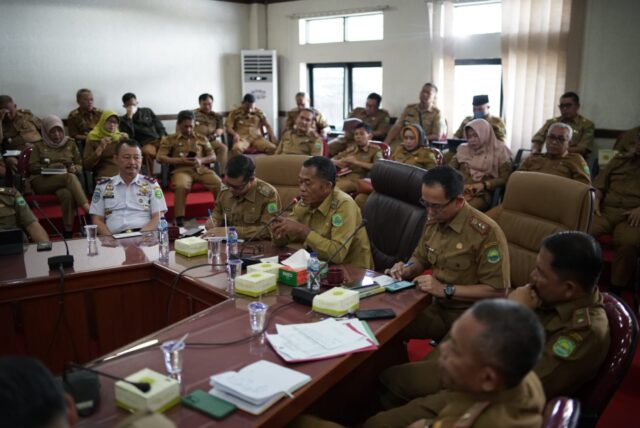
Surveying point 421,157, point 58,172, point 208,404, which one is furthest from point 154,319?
point 421,157

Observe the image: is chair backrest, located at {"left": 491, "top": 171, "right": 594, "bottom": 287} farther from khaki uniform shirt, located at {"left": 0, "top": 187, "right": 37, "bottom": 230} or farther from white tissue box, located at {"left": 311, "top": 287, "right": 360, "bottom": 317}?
khaki uniform shirt, located at {"left": 0, "top": 187, "right": 37, "bottom": 230}

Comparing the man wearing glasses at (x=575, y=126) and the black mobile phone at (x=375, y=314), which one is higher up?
the man wearing glasses at (x=575, y=126)

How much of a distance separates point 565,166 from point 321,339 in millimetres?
3566

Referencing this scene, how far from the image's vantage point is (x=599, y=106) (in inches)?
224

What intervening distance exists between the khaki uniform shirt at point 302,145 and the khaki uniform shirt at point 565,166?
100 inches

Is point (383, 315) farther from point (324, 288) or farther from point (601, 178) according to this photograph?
point (601, 178)

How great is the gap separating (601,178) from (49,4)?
6500 millimetres

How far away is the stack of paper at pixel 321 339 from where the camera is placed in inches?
62.7

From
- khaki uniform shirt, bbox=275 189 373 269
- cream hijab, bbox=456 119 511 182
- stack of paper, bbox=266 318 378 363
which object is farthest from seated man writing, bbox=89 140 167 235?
cream hijab, bbox=456 119 511 182

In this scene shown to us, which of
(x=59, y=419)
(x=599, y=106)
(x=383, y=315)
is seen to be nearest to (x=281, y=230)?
(x=383, y=315)

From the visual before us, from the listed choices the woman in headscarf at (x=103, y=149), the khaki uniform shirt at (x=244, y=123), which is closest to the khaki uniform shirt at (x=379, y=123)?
the khaki uniform shirt at (x=244, y=123)

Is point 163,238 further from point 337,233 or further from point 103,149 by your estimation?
point 103,149

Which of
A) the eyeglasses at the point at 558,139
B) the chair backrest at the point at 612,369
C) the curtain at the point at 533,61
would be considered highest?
the curtain at the point at 533,61

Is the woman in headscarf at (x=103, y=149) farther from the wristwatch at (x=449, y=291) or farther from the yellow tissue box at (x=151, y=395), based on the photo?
the yellow tissue box at (x=151, y=395)
